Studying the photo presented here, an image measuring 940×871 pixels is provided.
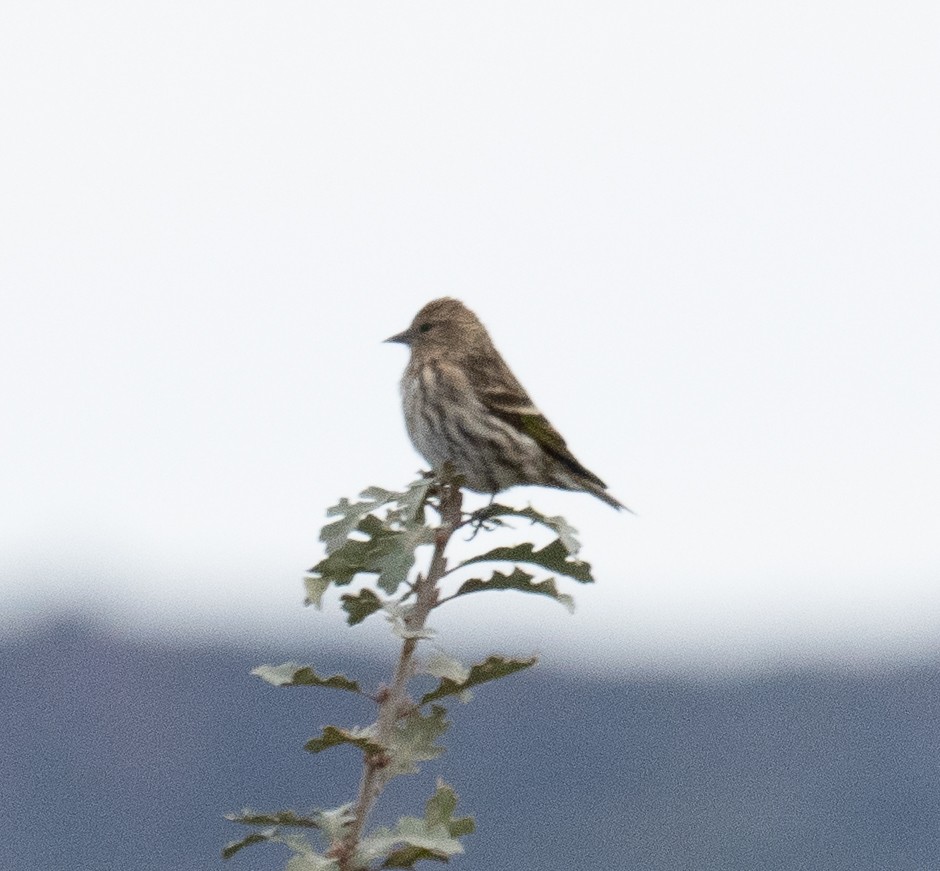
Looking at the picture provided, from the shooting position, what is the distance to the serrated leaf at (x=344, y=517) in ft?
18.2

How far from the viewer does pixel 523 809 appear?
645ft

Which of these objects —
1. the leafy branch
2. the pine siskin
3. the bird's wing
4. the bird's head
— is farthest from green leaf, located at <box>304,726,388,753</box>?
the bird's head

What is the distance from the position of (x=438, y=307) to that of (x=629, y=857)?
7112 inches

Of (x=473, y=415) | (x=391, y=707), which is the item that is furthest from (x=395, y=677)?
(x=473, y=415)

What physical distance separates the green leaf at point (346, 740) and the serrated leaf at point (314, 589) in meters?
0.39

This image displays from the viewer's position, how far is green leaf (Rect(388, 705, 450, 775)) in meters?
5.11

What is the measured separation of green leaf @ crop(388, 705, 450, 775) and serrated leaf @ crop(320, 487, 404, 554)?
50 centimetres

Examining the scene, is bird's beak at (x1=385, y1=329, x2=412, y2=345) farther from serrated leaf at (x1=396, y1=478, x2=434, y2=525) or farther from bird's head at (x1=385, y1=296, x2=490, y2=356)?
serrated leaf at (x1=396, y1=478, x2=434, y2=525)

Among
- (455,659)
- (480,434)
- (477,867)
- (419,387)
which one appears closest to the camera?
(455,659)

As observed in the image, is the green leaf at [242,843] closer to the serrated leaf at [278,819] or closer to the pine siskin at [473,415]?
the serrated leaf at [278,819]

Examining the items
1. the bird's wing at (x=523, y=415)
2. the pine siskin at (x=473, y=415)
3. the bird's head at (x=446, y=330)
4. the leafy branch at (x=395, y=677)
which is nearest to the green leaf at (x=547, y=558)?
the leafy branch at (x=395, y=677)

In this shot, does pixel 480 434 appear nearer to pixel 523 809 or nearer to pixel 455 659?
pixel 455 659

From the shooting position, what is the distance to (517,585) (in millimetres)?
5777

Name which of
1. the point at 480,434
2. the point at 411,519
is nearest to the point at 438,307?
the point at 480,434
